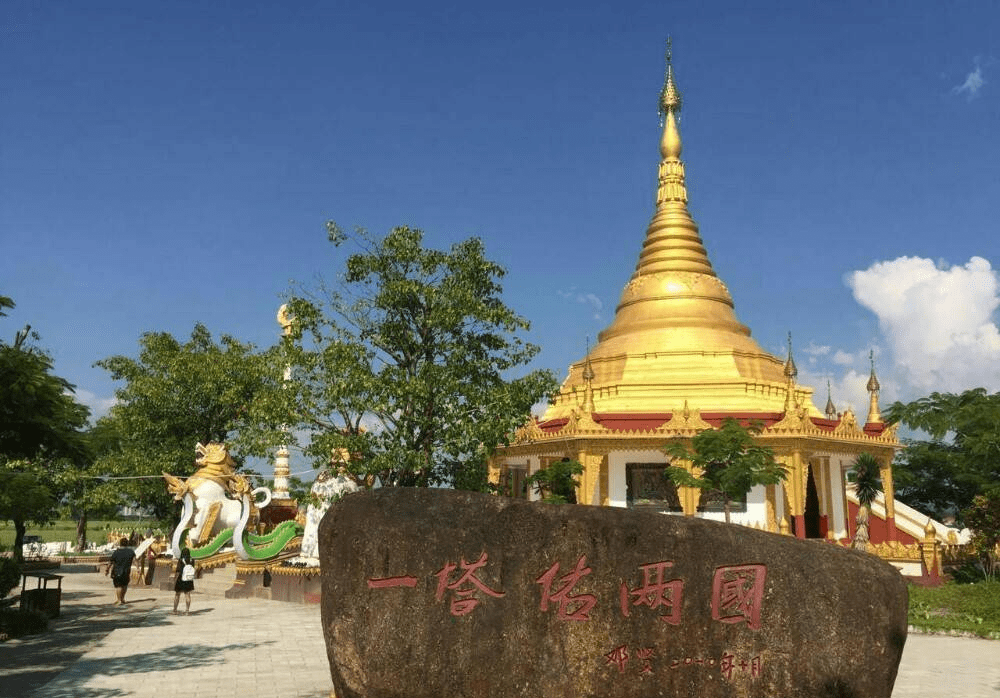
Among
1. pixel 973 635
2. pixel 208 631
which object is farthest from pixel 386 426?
pixel 973 635

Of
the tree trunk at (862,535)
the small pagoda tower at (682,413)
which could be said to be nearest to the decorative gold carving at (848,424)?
the small pagoda tower at (682,413)

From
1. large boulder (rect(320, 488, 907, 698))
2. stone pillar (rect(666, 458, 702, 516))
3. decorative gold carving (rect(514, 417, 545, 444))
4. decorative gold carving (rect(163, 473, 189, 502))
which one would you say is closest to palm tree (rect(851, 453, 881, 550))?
stone pillar (rect(666, 458, 702, 516))

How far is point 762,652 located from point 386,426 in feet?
40.0

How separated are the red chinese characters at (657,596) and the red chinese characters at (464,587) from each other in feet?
4.11

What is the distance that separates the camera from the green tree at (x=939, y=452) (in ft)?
113

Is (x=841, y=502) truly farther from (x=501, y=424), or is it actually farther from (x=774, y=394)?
(x=501, y=424)

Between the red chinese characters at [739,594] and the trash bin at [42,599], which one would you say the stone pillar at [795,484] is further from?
the trash bin at [42,599]

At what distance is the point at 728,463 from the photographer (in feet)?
87.8

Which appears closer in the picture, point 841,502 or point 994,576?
point 994,576

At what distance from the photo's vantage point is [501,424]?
1891 centimetres

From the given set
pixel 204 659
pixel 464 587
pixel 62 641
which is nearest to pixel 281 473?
pixel 62 641

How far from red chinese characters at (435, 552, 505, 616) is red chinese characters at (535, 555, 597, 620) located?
0.45m

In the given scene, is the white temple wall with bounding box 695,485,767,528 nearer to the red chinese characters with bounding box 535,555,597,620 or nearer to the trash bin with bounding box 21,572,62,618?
the trash bin with bounding box 21,572,62,618

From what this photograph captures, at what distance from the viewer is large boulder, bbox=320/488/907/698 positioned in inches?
321
